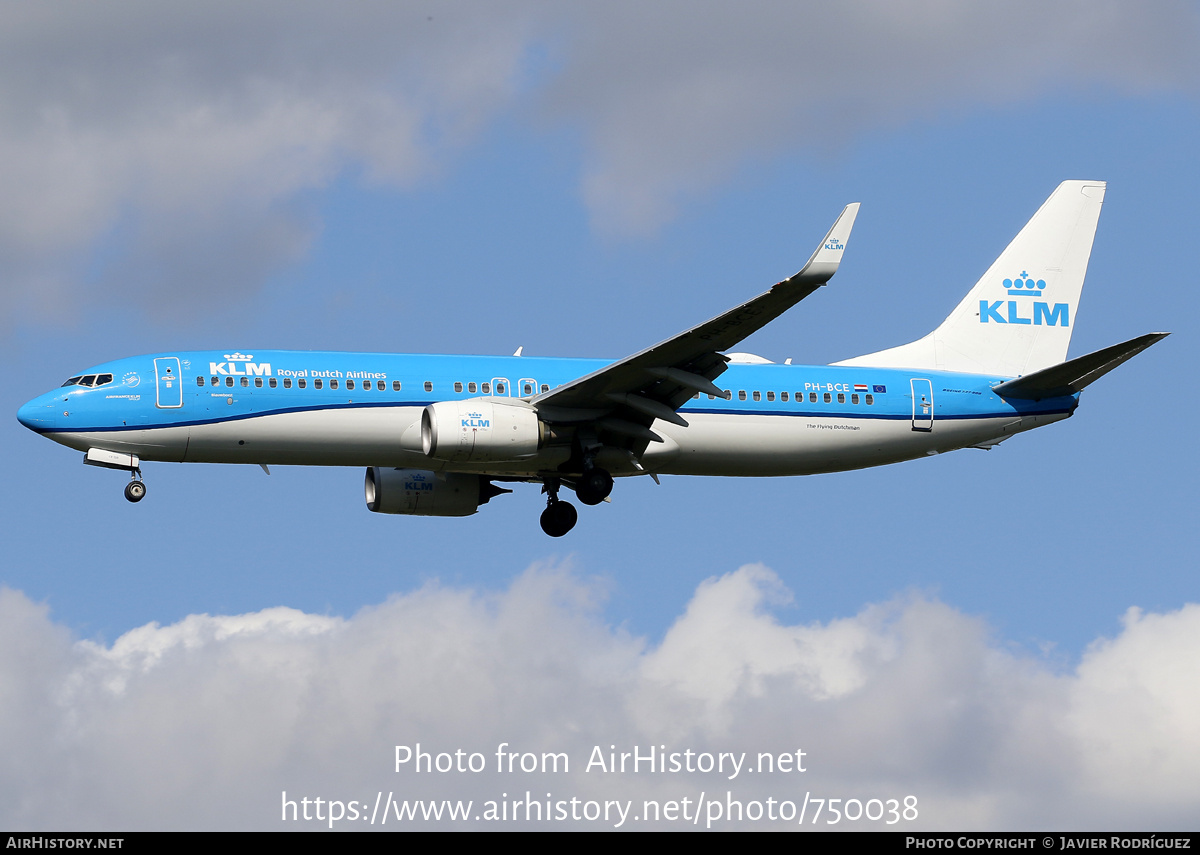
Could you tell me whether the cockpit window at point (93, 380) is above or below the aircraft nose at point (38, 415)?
above

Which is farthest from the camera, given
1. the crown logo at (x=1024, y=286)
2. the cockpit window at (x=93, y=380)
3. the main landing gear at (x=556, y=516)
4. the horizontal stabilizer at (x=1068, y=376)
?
the crown logo at (x=1024, y=286)

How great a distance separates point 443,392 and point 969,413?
1462 centimetres

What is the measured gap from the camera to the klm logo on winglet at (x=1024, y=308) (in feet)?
160

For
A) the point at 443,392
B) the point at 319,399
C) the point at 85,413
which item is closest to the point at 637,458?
the point at 443,392

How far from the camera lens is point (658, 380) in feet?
133

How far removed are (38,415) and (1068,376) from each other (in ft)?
87.0

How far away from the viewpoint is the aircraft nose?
40125 millimetres

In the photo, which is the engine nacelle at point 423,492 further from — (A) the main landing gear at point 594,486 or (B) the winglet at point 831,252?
(B) the winglet at point 831,252

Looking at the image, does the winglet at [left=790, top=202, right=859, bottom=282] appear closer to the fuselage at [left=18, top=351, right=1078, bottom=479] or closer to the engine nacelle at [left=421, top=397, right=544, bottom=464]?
the fuselage at [left=18, top=351, right=1078, bottom=479]

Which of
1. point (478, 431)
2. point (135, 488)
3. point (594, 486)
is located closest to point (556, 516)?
point (594, 486)

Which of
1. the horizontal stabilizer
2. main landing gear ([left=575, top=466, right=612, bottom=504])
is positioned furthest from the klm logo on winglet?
main landing gear ([left=575, top=466, right=612, bottom=504])

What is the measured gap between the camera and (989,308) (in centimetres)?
4884

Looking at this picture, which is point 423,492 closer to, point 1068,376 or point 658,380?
point 658,380

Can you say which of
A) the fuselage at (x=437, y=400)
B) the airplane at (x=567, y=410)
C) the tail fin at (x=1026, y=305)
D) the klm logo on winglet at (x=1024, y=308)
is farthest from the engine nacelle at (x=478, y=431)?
the klm logo on winglet at (x=1024, y=308)
